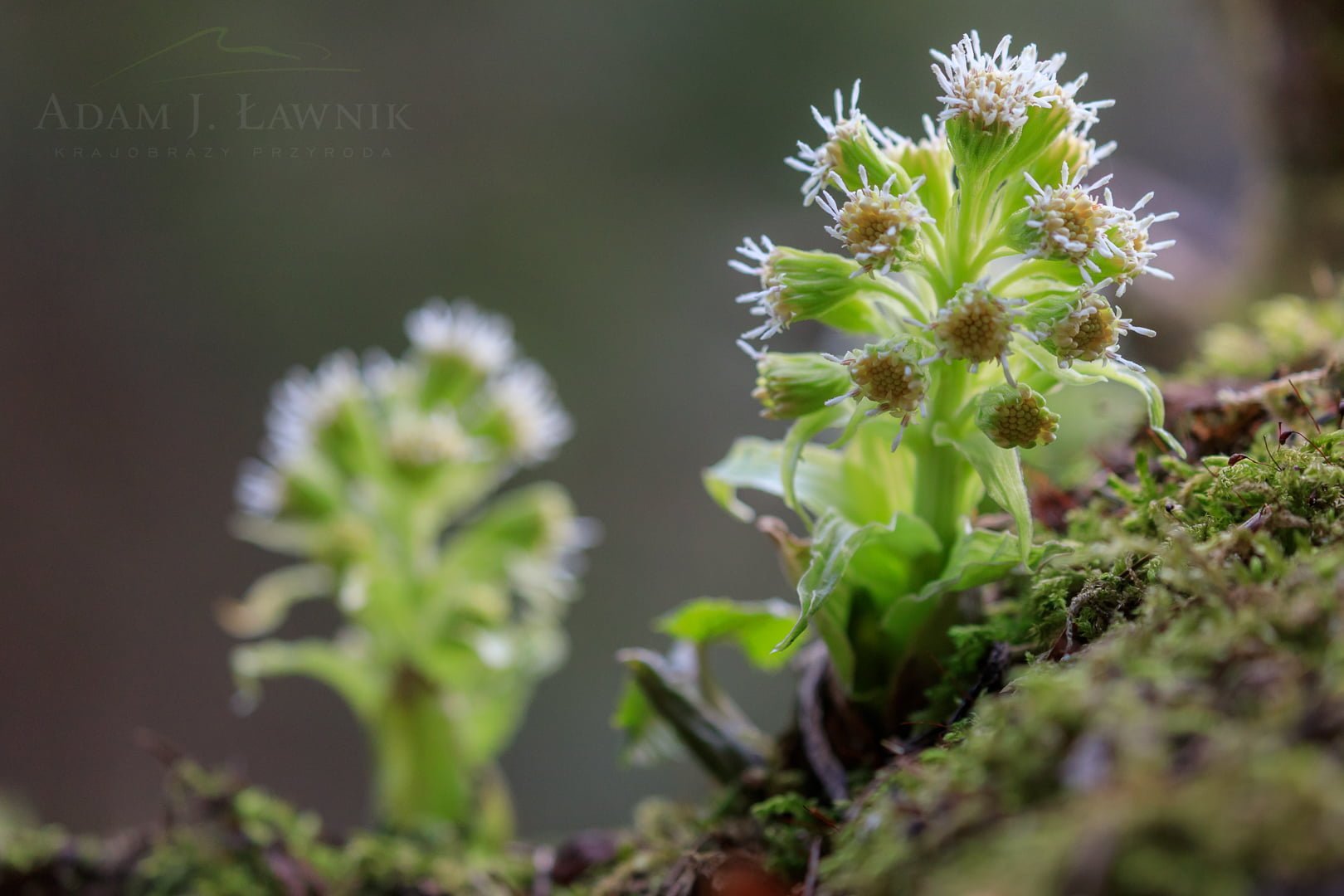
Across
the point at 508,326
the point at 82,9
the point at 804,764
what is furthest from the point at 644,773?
the point at 82,9

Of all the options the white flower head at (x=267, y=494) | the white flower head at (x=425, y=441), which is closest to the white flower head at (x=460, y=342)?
the white flower head at (x=425, y=441)

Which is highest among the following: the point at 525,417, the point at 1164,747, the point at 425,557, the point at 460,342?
the point at 460,342

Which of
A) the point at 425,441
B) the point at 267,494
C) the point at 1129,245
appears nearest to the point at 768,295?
the point at 1129,245

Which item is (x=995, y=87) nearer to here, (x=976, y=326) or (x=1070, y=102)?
(x=1070, y=102)

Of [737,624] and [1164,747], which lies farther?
[737,624]

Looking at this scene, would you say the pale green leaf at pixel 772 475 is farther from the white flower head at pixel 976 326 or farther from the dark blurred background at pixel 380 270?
the dark blurred background at pixel 380 270

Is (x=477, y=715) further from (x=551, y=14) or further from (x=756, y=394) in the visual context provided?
(x=551, y=14)
